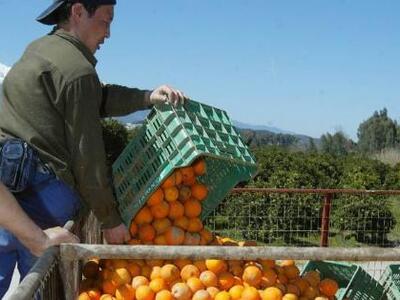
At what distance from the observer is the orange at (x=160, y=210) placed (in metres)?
3.05

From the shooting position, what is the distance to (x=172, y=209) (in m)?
3.10

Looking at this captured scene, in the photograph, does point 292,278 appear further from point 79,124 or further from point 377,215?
point 377,215

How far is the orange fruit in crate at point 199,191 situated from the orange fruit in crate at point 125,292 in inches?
25.0

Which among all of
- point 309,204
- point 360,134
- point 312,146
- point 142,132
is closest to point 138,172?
point 142,132

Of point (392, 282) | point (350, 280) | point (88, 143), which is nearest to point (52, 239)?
point (88, 143)

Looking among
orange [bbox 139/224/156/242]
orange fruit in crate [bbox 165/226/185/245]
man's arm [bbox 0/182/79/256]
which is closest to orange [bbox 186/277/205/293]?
orange fruit in crate [bbox 165/226/185/245]

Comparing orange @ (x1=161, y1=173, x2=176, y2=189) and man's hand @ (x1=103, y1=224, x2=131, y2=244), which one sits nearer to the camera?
man's hand @ (x1=103, y1=224, x2=131, y2=244)

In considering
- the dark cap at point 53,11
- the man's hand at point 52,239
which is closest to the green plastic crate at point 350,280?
the man's hand at point 52,239

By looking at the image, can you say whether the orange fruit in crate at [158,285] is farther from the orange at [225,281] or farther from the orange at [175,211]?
the orange at [175,211]

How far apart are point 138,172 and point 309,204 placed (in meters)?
7.36

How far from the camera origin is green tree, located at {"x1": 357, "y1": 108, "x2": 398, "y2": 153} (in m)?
44.0

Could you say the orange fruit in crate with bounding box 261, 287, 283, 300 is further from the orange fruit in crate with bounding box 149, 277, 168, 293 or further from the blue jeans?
the blue jeans

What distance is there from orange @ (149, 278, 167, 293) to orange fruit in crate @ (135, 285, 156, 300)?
0.02 meters

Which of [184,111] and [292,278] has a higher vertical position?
[184,111]
